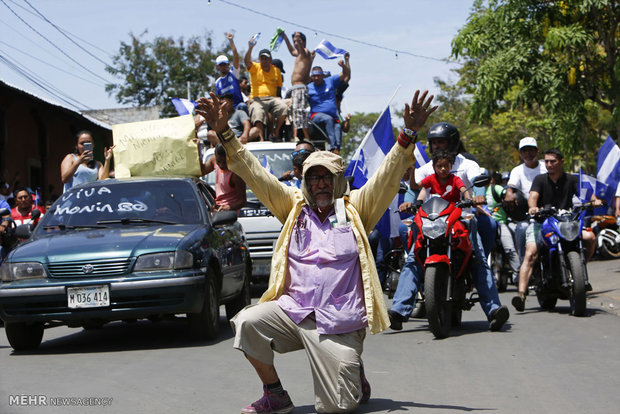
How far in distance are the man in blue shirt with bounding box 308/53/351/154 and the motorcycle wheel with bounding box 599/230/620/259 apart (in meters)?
6.32

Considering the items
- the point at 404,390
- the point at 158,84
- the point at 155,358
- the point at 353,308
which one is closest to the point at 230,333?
the point at 155,358

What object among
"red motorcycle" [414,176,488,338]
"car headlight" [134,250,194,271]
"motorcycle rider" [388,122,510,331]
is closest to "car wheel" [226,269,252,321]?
"car headlight" [134,250,194,271]

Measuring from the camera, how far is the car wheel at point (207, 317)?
877 centimetres

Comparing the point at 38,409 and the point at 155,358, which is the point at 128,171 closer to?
the point at 155,358

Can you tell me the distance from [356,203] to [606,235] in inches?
607

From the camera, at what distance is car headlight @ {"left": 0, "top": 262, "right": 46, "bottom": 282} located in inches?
334

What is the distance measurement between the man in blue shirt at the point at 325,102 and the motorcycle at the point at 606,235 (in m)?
6.05

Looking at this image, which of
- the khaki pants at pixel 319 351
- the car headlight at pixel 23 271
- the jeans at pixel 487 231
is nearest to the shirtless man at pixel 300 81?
the jeans at pixel 487 231

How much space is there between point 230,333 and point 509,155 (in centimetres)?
3802

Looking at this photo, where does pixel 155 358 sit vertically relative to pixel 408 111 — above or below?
below

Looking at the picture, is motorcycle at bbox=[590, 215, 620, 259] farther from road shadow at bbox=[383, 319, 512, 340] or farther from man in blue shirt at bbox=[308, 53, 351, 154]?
road shadow at bbox=[383, 319, 512, 340]

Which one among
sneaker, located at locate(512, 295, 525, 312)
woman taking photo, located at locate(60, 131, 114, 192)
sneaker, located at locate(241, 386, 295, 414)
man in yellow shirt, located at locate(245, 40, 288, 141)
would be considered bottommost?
sneaker, located at locate(512, 295, 525, 312)

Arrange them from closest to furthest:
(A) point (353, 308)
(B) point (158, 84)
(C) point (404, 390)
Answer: (A) point (353, 308)
(C) point (404, 390)
(B) point (158, 84)

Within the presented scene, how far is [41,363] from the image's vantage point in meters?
7.89
